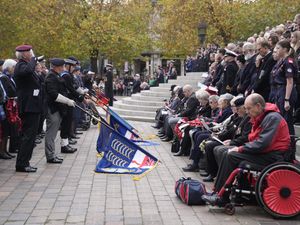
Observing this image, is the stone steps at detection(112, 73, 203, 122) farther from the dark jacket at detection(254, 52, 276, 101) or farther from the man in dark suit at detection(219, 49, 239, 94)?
the dark jacket at detection(254, 52, 276, 101)

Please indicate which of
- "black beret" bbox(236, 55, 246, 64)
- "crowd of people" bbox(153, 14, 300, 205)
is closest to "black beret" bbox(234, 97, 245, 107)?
"crowd of people" bbox(153, 14, 300, 205)

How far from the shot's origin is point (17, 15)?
32.3m

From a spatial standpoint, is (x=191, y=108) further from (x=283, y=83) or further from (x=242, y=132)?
(x=242, y=132)

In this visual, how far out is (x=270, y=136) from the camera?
247 inches

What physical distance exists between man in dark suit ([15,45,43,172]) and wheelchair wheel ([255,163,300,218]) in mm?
4423

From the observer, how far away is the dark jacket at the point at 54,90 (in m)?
9.89

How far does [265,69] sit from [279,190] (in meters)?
3.44

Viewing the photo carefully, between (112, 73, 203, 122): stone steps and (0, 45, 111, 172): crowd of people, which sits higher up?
(0, 45, 111, 172): crowd of people

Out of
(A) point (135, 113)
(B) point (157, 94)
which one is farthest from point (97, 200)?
(B) point (157, 94)

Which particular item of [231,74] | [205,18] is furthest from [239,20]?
[231,74]

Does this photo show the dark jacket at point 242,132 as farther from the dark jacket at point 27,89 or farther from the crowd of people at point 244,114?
the dark jacket at point 27,89

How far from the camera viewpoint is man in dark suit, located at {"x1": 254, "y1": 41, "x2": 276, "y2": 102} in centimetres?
→ 893

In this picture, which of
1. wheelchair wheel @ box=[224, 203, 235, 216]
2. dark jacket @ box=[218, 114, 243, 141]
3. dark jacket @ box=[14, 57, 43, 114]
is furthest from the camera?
dark jacket @ box=[14, 57, 43, 114]

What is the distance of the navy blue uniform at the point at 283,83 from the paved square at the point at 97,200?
6.31 ft
